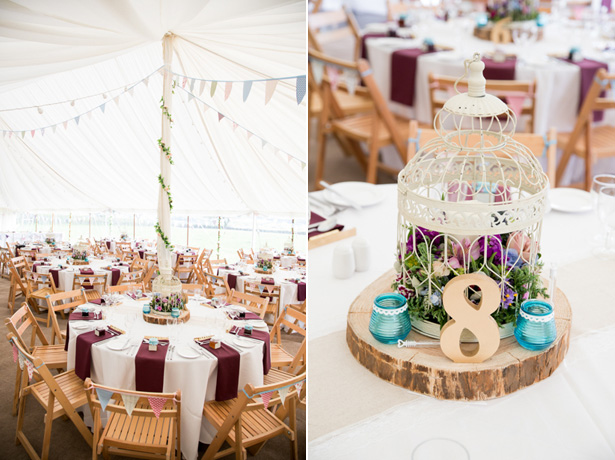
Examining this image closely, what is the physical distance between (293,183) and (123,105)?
3.48 ft

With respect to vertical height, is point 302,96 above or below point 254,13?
below

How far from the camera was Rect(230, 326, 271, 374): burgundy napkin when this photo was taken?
293cm

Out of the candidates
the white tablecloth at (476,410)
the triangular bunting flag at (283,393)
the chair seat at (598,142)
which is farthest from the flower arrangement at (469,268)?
the chair seat at (598,142)

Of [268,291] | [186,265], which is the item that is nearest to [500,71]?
[268,291]

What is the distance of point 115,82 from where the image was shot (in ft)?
7.52

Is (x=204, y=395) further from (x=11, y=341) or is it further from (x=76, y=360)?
(x=11, y=341)

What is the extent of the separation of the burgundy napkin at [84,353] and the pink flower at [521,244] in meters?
2.10

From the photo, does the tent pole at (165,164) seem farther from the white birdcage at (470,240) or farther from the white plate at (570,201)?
the white plate at (570,201)

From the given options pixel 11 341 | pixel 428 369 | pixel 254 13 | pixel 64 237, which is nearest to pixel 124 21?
pixel 254 13

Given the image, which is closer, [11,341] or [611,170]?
[11,341]

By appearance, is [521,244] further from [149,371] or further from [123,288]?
[123,288]

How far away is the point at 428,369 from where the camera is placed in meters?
1.25

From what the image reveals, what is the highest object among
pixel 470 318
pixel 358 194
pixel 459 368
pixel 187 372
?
pixel 358 194

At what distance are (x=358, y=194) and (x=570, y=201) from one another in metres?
0.88
